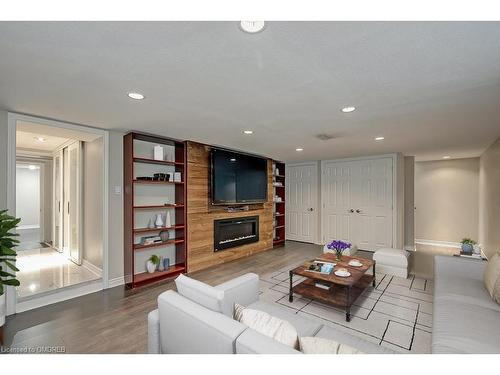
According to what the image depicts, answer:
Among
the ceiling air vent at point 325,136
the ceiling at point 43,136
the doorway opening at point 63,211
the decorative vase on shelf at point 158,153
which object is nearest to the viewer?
the ceiling at point 43,136

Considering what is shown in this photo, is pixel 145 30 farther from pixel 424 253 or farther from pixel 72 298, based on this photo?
pixel 424 253

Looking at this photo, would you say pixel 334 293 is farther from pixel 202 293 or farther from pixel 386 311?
pixel 202 293

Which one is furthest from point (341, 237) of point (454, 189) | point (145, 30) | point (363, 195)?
point (145, 30)

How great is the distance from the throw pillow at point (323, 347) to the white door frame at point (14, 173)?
3256mm

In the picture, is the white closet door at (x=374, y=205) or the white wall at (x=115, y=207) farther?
the white closet door at (x=374, y=205)

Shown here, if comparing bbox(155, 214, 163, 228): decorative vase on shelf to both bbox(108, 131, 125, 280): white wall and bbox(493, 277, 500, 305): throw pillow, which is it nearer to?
bbox(108, 131, 125, 280): white wall

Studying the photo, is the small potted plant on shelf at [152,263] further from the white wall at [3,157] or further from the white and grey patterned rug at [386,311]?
the white wall at [3,157]

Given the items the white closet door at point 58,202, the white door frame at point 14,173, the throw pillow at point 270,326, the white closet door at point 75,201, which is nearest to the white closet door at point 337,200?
the white door frame at point 14,173

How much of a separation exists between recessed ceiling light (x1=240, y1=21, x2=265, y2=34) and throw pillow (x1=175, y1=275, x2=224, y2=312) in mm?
1590

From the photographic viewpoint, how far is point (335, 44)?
139 centimetres

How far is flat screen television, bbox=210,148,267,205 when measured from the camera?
444 cm

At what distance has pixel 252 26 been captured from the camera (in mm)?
1241

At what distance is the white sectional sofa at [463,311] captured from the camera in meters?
1.51
